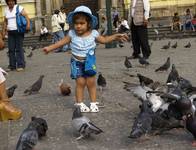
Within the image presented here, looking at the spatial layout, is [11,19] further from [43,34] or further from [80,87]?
[43,34]

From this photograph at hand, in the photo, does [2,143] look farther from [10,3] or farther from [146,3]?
[146,3]

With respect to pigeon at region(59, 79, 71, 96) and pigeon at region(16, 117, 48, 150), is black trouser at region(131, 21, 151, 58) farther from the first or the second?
pigeon at region(16, 117, 48, 150)

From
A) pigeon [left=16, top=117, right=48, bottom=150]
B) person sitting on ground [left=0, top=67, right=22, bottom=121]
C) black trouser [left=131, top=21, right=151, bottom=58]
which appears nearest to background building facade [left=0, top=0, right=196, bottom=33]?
black trouser [left=131, top=21, right=151, bottom=58]

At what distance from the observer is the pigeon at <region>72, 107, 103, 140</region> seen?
16.4 ft

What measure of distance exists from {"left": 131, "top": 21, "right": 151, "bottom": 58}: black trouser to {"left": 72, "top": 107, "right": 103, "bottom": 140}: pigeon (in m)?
6.90

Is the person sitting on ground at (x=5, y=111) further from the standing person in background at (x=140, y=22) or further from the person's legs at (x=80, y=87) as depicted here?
the standing person in background at (x=140, y=22)

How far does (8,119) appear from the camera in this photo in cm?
635

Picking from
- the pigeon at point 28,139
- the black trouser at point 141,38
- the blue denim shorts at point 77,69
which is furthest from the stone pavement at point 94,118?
the black trouser at point 141,38

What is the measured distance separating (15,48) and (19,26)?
0.63 metres

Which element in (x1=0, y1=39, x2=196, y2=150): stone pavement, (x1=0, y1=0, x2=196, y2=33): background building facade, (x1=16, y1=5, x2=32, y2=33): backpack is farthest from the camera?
(x1=0, y1=0, x2=196, y2=33): background building facade

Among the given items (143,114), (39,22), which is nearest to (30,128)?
(143,114)

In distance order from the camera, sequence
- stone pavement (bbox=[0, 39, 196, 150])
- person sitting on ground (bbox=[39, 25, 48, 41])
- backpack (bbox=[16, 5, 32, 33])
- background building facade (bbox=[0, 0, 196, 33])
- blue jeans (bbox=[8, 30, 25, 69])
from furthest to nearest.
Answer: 1. background building facade (bbox=[0, 0, 196, 33])
2. person sitting on ground (bbox=[39, 25, 48, 41])
3. blue jeans (bbox=[8, 30, 25, 69])
4. backpack (bbox=[16, 5, 32, 33])
5. stone pavement (bbox=[0, 39, 196, 150])

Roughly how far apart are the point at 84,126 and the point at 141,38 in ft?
23.4

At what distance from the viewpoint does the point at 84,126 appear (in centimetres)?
506
